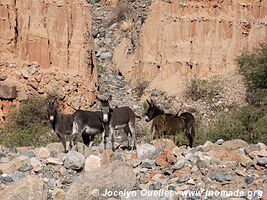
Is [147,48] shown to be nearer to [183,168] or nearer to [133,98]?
[133,98]

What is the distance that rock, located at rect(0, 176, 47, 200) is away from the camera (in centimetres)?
1028

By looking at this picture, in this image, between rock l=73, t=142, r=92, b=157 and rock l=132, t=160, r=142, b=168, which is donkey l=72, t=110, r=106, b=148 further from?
rock l=132, t=160, r=142, b=168

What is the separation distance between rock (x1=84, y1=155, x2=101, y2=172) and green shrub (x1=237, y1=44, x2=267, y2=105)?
19211 millimetres

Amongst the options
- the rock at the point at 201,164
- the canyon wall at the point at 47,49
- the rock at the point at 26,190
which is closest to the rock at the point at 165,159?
the rock at the point at 201,164

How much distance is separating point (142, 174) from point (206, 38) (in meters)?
25.2

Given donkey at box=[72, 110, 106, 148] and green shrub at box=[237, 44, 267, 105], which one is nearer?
donkey at box=[72, 110, 106, 148]

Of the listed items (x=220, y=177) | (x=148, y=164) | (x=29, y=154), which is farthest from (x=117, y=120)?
(x=220, y=177)

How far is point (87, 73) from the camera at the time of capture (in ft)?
112

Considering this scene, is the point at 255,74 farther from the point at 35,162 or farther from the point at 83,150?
the point at 35,162

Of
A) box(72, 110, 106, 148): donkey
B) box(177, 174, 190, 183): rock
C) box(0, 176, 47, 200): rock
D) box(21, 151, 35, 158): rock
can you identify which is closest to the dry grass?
box(72, 110, 106, 148): donkey

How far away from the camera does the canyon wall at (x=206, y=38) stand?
35719mm

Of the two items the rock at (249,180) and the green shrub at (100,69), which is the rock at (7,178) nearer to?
the rock at (249,180)

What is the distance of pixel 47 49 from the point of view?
107 ft

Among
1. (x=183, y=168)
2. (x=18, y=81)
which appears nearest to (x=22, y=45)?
(x=18, y=81)
